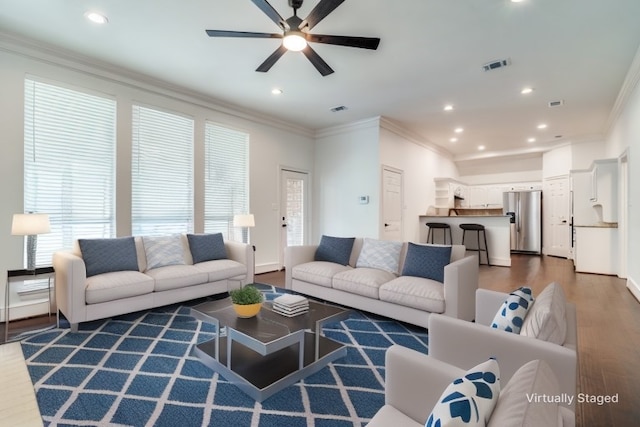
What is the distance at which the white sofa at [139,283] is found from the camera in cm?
287

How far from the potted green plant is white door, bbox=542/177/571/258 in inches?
336

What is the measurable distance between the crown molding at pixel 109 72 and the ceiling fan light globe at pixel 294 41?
2.61 metres

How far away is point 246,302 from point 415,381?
4.86 ft

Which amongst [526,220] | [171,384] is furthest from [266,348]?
[526,220]

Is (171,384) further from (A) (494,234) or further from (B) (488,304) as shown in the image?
(A) (494,234)

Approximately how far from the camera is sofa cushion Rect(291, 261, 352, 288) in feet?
12.0

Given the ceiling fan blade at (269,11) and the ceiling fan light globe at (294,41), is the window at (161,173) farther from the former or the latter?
the ceiling fan blade at (269,11)

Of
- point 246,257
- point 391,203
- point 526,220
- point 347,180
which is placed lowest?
point 246,257

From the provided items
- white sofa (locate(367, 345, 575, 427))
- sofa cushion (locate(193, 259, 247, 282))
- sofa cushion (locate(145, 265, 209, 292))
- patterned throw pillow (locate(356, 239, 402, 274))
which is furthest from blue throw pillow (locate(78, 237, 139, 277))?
white sofa (locate(367, 345, 575, 427))

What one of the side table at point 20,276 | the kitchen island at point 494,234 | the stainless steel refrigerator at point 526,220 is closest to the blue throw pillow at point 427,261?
the side table at point 20,276

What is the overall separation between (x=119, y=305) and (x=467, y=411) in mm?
3393

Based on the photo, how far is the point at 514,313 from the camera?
1535 millimetres

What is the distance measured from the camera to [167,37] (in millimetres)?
3191

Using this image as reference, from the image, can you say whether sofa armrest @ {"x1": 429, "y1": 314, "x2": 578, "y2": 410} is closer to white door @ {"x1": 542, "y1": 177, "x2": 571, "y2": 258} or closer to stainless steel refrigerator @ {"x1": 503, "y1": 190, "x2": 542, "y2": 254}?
white door @ {"x1": 542, "y1": 177, "x2": 571, "y2": 258}
